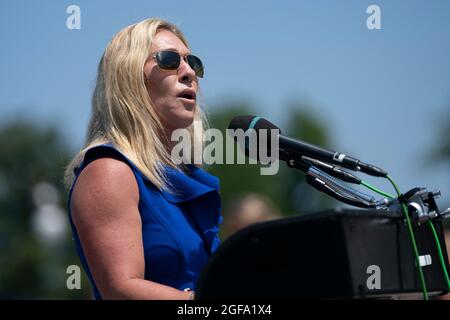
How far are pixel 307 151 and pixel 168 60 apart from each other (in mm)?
852

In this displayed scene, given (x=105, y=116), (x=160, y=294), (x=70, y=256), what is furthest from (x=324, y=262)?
(x=70, y=256)

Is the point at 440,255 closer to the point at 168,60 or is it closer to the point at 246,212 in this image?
the point at 168,60

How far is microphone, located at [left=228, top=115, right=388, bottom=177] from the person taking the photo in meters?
2.98

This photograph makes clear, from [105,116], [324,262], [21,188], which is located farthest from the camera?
[21,188]

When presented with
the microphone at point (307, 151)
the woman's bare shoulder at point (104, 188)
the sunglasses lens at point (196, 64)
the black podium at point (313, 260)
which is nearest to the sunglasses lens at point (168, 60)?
the sunglasses lens at point (196, 64)

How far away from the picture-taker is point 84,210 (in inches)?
121

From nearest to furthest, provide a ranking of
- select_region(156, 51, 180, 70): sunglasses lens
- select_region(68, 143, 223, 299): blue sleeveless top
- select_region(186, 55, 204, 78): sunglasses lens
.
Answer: select_region(68, 143, 223, 299): blue sleeveless top < select_region(156, 51, 180, 70): sunglasses lens < select_region(186, 55, 204, 78): sunglasses lens

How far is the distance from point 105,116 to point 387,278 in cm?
140

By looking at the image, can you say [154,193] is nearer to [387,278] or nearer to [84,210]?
[84,210]

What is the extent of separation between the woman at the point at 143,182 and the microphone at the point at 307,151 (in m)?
0.36

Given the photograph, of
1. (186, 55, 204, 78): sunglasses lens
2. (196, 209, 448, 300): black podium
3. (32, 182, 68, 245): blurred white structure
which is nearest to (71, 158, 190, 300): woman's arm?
(196, 209, 448, 300): black podium

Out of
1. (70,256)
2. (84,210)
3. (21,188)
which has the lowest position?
(84,210)

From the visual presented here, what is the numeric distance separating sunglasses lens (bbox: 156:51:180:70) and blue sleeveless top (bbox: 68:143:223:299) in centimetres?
45

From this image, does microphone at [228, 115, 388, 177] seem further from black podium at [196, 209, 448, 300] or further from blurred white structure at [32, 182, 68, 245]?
blurred white structure at [32, 182, 68, 245]
